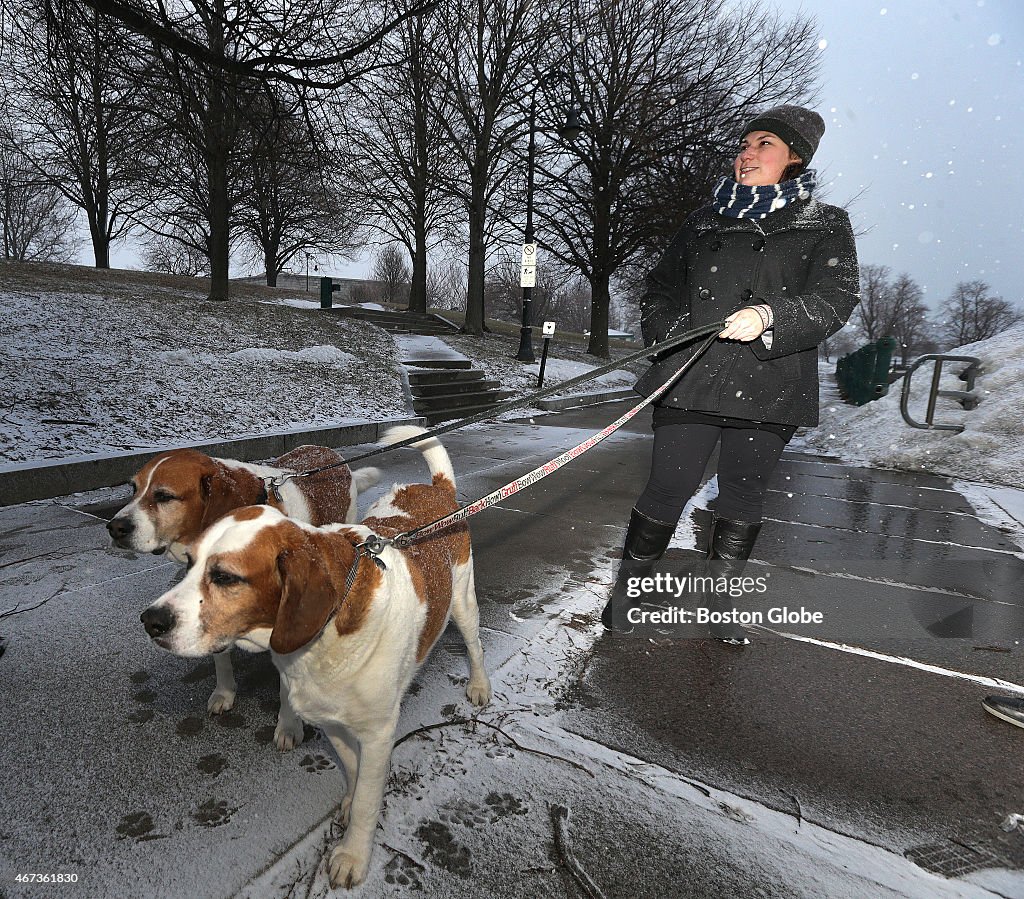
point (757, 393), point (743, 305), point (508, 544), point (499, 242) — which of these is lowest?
point (508, 544)

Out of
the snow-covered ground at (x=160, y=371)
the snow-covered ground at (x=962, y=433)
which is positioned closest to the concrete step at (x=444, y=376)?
the snow-covered ground at (x=160, y=371)

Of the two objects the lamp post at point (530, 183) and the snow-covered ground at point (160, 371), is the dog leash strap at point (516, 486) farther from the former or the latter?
the lamp post at point (530, 183)

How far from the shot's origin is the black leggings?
9.21ft

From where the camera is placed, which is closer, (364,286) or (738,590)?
(738,590)

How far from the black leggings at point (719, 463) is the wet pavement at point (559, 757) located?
0.77m

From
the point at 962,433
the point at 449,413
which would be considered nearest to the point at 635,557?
the point at 962,433

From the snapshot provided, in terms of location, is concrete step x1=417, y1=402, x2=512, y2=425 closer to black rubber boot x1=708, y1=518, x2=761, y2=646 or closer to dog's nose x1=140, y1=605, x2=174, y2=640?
black rubber boot x1=708, y1=518, x2=761, y2=646

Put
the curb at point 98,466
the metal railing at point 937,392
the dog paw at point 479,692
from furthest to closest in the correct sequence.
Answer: the metal railing at point 937,392
the curb at point 98,466
the dog paw at point 479,692

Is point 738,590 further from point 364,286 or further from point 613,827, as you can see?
point 364,286

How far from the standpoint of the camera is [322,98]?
744cm

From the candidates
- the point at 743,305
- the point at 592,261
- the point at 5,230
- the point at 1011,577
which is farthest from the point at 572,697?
the point at 5,230

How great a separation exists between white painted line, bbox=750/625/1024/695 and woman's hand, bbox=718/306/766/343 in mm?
1772

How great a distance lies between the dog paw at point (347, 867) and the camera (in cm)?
162

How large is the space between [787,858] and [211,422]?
25.0ft
